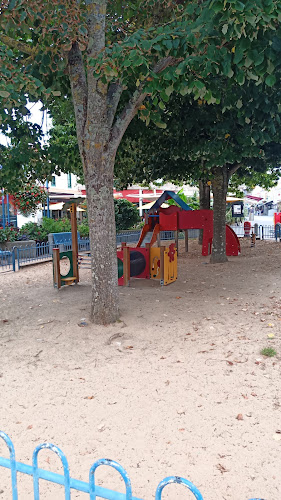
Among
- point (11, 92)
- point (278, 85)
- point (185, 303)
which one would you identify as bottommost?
point (185, 303)

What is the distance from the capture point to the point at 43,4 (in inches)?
225

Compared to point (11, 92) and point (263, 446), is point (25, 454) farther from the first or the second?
point (11, 92)

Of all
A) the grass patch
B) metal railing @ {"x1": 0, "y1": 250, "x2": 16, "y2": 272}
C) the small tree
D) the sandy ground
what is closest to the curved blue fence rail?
the sandy ground

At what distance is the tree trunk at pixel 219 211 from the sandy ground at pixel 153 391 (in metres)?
4.42

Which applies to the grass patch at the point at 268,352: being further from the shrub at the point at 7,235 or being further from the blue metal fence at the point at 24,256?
the shrub at the point at 7,235

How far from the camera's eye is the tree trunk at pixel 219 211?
39.3ft

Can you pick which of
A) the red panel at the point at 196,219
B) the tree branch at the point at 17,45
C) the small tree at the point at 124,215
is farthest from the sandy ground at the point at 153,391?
the small tree at the point at 124,215

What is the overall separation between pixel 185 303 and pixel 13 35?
5.85m

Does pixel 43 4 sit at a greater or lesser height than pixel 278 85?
greater

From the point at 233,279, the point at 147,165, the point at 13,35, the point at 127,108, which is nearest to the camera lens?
the point at 127,108

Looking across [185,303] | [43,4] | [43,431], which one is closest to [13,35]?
[43,4]

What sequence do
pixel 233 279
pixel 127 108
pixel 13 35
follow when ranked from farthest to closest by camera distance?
pixel 233 279 → pixel 13 35 → pixel 127 108

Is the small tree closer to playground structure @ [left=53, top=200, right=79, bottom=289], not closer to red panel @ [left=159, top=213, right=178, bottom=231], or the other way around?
red panel @ [left=159, top=213, right=178, bottom=231]

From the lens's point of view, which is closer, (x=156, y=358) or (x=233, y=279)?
(x=156, y=358)
